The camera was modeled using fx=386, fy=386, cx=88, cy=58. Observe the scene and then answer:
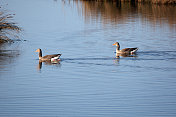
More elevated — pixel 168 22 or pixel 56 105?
pixel 168 22

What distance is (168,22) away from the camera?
36.2m

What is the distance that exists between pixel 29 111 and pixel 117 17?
29.3m

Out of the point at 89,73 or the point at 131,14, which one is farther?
the point at 131,14

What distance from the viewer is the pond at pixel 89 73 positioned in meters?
11.7

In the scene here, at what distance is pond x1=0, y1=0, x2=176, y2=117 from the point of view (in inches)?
462

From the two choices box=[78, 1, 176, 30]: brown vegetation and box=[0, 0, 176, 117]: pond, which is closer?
box=[0, 0, 176, 117]: pond

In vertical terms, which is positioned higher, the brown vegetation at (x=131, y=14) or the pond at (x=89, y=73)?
the brown vegetation at (x=131, y=14)

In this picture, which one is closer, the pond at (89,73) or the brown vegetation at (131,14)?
the pond at (89,73)

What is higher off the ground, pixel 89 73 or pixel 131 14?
pixel 131 14

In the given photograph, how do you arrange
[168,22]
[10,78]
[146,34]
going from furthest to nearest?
[168,22]
[146,34]
[10,78]

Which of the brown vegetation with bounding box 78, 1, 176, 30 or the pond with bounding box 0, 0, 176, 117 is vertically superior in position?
the brown vegetation with bounding box 78, 1, 176, 30

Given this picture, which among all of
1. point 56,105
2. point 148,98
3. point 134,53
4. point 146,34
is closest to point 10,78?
point 56,105

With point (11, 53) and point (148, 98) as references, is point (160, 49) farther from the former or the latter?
point (148, 98)

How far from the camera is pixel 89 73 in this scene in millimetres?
16609
